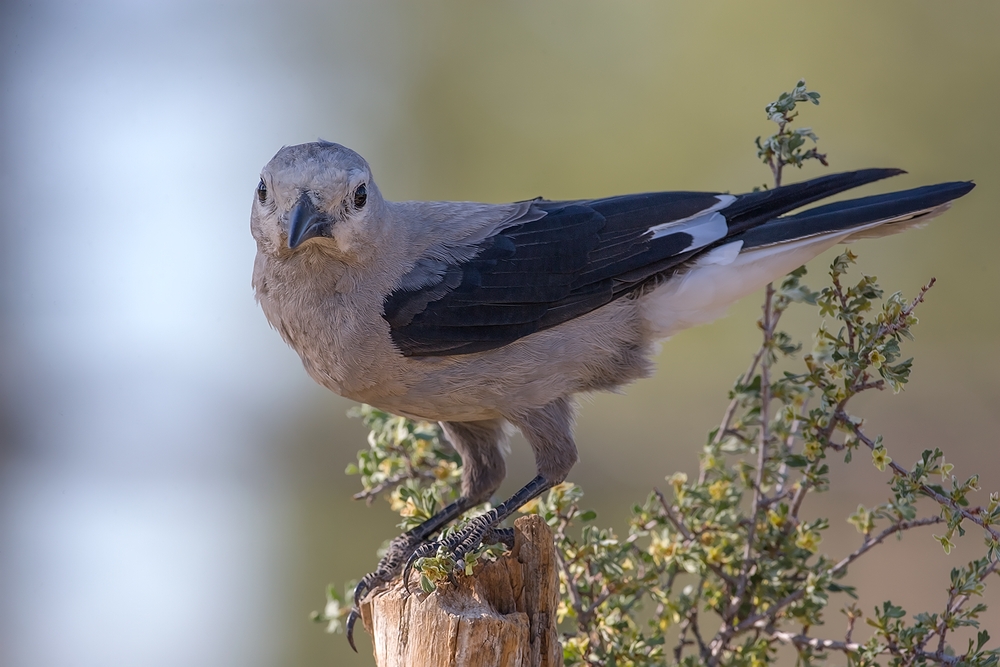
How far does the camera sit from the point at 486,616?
1820 mm

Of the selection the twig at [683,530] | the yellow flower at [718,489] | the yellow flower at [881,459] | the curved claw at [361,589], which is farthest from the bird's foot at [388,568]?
the yellow flower at [881,459]

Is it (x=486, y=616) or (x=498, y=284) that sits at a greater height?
(x=498, y=284)

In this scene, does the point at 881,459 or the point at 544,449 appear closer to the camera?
the point at 881,459

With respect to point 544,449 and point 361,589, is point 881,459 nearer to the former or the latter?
point 544,449

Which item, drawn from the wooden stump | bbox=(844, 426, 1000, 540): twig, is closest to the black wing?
the wooden stump

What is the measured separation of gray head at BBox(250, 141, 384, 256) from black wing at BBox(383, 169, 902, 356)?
22 centimetres

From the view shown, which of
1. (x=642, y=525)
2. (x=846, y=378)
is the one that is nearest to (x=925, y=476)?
(x=846, y=378)

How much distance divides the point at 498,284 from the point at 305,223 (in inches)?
22.0

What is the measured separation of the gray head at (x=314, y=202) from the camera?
6.70ft

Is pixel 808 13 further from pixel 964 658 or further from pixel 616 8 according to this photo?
pixel 964 658

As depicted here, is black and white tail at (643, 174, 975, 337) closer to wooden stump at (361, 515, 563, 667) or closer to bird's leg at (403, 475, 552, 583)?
bird's leg at (403, 475, 552, 583)

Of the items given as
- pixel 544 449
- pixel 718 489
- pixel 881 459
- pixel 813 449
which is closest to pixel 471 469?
pixel 544 449

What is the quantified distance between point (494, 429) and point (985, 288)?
3.76m

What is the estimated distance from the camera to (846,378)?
1917 mm
